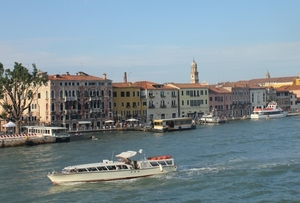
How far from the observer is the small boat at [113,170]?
22906mm

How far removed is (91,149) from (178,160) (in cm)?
910

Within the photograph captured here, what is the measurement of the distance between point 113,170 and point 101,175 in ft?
1.94

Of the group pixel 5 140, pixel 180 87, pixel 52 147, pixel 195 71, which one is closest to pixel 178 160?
pixel 52 147

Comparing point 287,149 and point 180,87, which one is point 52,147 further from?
point 180,87

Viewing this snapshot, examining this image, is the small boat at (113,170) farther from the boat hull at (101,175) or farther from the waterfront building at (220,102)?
the waterfront building at (220,102)

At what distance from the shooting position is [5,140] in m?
40.7

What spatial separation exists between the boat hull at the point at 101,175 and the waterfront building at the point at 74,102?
30.8 m

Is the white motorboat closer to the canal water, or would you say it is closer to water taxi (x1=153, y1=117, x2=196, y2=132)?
water taxi (x1=153, y1=117, x2=196, y2=132)

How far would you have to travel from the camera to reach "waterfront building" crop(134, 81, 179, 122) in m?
63.1

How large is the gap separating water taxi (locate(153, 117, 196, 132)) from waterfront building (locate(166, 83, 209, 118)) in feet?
42.0

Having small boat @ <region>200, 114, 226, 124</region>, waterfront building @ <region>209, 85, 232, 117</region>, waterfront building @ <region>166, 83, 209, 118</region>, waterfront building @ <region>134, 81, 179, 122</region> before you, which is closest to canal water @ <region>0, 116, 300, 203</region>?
waterfront building @ <region>134, 81, 179, 122</region>

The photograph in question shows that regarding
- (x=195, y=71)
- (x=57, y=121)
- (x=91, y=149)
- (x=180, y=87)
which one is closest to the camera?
(x=91, y=149)

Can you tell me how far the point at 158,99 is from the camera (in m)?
64.2

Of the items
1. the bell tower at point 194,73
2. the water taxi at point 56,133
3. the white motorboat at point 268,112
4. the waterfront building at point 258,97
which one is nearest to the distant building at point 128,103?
the water taxi at point 56,133
